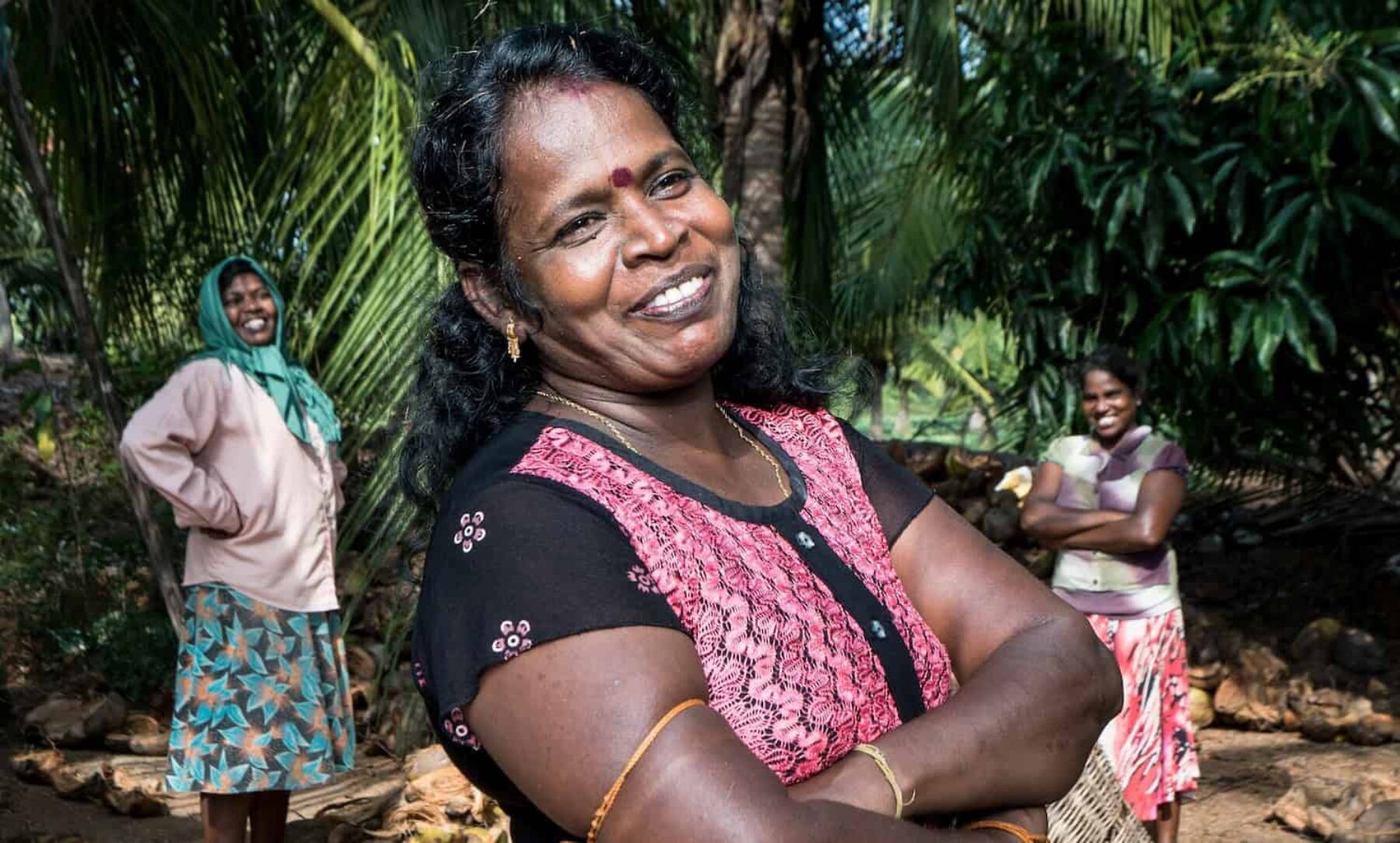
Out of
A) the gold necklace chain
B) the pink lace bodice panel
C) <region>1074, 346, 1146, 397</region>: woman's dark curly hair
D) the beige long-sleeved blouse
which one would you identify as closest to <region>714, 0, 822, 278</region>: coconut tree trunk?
<region>1074, 346, 1146, 397</region>: woman's dark curly hair

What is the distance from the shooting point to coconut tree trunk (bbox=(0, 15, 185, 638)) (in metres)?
4.32

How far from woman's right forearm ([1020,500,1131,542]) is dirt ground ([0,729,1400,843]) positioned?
123 cm

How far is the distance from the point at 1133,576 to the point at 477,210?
3392mm

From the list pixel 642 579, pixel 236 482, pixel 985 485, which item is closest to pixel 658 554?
pixel 642 579

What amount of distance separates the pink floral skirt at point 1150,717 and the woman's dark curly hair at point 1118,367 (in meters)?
0.70

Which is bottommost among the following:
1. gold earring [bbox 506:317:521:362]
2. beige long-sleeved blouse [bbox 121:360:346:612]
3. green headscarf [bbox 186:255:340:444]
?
beige long-sleeved blouse [bbox 121:360:346:612]

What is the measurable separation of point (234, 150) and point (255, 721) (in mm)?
2678

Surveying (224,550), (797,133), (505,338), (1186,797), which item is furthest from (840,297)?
(505,338)

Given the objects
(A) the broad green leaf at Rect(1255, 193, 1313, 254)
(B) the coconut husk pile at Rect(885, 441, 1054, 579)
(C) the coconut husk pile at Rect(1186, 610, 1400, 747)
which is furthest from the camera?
(B) the coconut husk pile at Rect(885, 441, 1054, 579)

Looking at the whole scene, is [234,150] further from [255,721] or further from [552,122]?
[552,122]

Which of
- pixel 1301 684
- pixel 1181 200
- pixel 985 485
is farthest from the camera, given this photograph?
pixel 985 485

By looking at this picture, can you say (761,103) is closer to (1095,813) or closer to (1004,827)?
(1095,813)

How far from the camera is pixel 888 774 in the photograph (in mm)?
1272

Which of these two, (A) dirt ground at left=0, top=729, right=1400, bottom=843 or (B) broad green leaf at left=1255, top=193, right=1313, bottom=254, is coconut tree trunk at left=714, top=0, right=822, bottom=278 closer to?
(B) broad green leaf at left=1255, top=193, right=1313, bottom=254
